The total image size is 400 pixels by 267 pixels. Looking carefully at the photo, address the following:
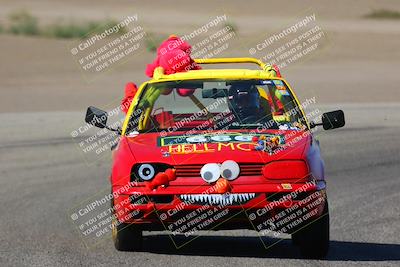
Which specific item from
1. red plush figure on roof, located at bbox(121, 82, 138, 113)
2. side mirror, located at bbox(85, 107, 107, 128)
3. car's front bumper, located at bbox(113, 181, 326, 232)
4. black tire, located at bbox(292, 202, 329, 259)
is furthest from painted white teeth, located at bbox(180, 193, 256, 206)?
red plush figure on roof, located at bbox(121, 82, 138, 113)

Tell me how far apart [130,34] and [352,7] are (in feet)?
66.6

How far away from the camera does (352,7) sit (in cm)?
5944

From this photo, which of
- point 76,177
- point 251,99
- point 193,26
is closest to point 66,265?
point 251,99

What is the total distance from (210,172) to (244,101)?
165 centimetres

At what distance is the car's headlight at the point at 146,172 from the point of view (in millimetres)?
8656

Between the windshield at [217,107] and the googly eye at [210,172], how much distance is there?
116cm

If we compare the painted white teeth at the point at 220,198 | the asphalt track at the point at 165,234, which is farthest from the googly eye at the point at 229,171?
the asphalt track at the point at 165,234

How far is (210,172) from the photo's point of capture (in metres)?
8.56

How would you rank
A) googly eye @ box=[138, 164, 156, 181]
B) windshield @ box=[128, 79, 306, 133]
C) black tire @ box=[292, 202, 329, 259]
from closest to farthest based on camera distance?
googly eye @ box=[138, 164, 156, 181]
black tire @ box=[292, 202, 329, 259]
windshield @ box=[128, 79, 306, 133]

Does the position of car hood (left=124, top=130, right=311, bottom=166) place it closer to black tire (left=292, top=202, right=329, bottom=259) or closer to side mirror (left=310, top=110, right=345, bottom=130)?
side mirror (left=310, top=110, right=345, bottom=130)

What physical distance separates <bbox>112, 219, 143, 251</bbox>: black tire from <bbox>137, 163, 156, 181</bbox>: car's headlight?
46 cm

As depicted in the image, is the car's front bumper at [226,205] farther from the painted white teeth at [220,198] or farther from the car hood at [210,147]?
the car hood at [210,147]

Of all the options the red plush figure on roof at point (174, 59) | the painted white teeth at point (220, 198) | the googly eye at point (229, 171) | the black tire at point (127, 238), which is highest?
the red plush figure on roof at point (174, 59)

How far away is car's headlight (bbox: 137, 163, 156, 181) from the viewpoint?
8.66 metres
